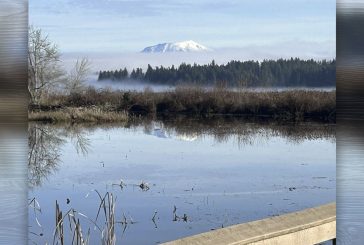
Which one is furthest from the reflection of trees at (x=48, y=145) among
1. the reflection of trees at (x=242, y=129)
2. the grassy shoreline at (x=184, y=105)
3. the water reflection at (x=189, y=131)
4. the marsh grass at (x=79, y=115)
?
the reflection of trees at (x=242, y=129)

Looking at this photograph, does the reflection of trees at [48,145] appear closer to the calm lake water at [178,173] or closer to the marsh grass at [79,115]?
the calm lake water at [178,173]

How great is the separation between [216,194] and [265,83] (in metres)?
14.4

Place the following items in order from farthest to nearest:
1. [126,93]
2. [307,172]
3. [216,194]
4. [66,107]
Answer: [126,93] → [66,107] → [307,172] → [216,194]

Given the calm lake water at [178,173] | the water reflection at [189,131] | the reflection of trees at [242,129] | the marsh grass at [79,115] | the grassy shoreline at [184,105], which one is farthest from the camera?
the marsh grass at [79,115]

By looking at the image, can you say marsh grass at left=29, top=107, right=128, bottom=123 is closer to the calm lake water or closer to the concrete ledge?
the calm lake water

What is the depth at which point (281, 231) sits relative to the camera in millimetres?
1464

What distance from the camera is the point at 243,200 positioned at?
11867 mm

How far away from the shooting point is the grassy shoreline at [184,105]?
77.7 feet

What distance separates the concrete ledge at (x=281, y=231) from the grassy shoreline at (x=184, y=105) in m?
21.3

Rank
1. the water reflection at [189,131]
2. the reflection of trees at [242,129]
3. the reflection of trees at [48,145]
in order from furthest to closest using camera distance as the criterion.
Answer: the reflection of trees at [242,129]
the water reflection at [189,131]
the reflection of trees at [48,145]

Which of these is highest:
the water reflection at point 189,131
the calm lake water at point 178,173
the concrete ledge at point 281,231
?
the concrete ledge at point 281,231

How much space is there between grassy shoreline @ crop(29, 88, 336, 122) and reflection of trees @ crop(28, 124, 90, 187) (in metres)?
0.67

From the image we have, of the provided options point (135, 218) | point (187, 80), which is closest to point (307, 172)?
point (135, 218)

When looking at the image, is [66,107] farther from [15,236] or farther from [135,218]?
[15,236]
